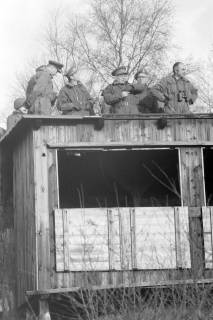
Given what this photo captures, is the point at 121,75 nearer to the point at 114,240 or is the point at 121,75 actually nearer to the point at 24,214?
the point at 24,214

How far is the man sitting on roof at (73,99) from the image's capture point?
1908 cm

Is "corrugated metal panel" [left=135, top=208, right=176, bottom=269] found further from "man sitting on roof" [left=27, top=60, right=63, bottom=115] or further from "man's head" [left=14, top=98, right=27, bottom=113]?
"man's head" [left=14, top=98, right=27, bottom=113]

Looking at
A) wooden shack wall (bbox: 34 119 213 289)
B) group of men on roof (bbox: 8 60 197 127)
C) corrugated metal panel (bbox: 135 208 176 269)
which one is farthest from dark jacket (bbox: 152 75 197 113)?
corrugated metal panel (bbox: 135 208 176 269)

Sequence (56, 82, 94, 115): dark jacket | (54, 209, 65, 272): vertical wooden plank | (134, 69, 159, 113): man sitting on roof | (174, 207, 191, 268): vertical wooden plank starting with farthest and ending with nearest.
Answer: (134, 69, 159, 113): man sitting on roof
(56, 82, 94, 115): dark jacket
(174, 207, 191, 268): vertical wooden plank
(54, 209, 65, 272): vertical wooden plank

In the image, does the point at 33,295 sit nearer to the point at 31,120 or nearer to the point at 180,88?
the point at 31,120

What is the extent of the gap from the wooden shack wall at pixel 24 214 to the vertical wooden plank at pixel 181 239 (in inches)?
104

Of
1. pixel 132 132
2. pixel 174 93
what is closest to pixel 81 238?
pixel 132 132

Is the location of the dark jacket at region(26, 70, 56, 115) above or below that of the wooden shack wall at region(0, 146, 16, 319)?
above

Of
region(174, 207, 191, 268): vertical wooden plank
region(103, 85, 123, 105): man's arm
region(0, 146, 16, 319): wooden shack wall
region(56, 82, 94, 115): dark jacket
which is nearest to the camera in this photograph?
region(174, 207, 191, 268): vertical wooden plank

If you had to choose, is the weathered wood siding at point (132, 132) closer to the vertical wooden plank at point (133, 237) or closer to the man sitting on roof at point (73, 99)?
the vertical wooden plank at point (133, 237)

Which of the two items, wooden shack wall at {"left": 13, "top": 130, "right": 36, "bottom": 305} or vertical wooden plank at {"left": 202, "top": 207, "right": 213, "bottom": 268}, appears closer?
vertical wooden plank at {"left": 202, "top": 207, "right": 213, "bottom": 268}

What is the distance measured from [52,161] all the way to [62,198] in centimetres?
492

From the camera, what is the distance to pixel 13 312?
20.1m

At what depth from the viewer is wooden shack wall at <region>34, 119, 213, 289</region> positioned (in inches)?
662
